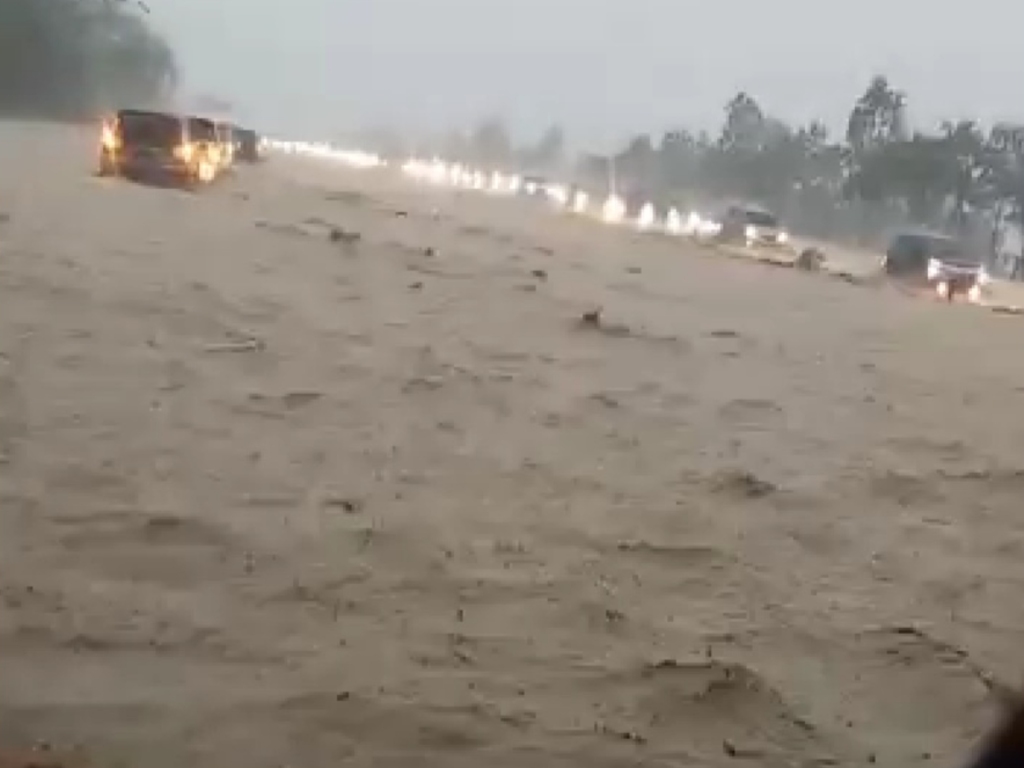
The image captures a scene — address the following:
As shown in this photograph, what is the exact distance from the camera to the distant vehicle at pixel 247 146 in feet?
174

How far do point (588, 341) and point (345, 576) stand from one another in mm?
8355

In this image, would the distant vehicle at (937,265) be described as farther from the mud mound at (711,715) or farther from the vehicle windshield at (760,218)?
the mud mound at (711,715)

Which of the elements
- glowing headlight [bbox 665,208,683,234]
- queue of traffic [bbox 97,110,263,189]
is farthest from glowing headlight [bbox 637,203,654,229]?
queue of traffic [bbox 97,110,263,189]

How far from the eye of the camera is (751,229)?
3881 centimetres

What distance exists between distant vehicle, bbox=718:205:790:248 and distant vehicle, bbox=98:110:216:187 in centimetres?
1285

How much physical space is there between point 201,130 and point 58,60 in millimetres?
34720

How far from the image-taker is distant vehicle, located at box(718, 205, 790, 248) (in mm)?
38219

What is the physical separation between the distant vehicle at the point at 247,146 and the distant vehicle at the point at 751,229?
1709 centimetres

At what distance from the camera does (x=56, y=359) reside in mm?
11000

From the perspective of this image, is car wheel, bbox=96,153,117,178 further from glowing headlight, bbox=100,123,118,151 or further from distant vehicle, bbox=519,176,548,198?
distant vehicle, bbox=519,176,548,198

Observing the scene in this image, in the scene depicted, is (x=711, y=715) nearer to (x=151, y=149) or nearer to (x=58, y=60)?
(x=151, y=149)

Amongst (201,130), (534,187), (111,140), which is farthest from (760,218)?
(534,187)

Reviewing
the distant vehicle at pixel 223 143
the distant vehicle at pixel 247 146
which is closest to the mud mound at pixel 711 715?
the distant vehicle at pixel 223 143

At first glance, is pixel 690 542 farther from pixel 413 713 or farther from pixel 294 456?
pixel 413 713
